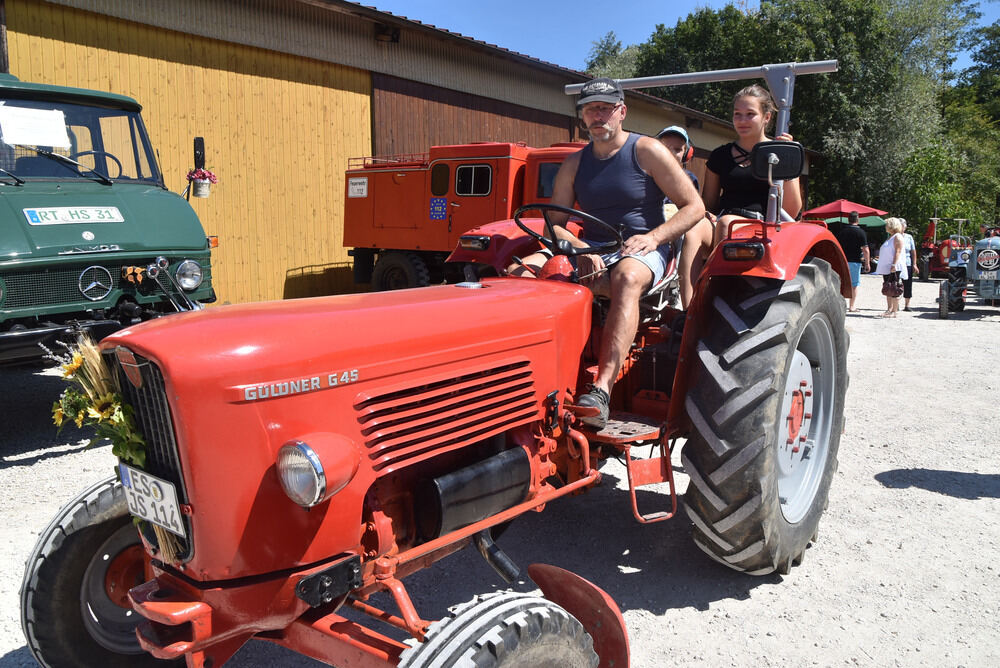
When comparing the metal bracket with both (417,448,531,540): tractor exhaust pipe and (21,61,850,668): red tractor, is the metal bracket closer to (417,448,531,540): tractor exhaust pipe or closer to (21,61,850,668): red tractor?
(21,61,850,668): red tractor

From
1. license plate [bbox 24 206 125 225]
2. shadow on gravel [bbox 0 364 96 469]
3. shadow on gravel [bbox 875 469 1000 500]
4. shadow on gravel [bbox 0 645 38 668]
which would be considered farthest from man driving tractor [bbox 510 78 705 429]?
shadow on gravel [bbox 0 364 96 469]

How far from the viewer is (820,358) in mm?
3777

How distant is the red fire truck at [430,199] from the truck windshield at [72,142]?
17.0 feet

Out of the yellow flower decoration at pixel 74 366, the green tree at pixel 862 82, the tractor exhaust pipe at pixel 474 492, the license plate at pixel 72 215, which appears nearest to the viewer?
the yellow flower decoration at pixel 74 366

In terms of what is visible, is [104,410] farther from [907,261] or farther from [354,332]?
[907,261]

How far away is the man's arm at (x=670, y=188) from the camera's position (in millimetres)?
3209

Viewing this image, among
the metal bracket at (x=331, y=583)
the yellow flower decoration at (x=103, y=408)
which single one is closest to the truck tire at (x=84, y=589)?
the yellow flower decoration at (x=103, y=408)

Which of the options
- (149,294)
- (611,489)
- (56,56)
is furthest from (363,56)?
(611,489)

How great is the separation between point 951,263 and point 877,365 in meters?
5.62

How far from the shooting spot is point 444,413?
230 cm

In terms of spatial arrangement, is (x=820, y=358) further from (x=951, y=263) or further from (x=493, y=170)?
(x=951, y=263)

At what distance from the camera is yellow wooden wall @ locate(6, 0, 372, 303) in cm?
887

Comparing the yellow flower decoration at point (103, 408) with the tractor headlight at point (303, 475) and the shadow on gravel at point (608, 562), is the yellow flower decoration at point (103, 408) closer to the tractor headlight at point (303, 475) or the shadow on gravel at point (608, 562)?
the tractor headlight at point (303, 475)

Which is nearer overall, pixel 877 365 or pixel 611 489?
pixel 611 489
